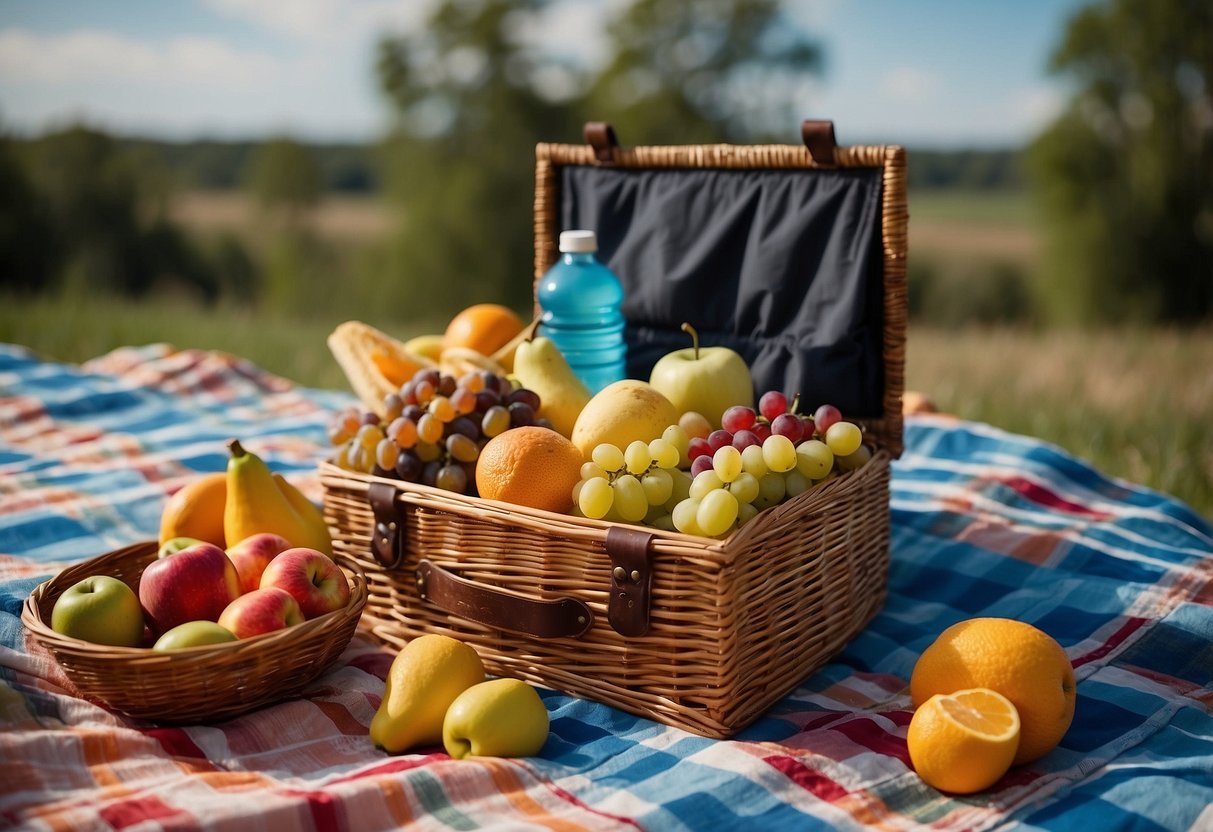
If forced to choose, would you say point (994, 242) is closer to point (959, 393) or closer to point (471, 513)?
point (959, 393)

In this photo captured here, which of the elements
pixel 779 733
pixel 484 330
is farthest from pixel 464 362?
pixel 779 733

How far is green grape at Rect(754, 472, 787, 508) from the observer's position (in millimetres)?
1584

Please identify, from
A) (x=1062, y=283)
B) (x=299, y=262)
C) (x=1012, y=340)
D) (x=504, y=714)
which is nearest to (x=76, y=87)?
(x=299, y=262)

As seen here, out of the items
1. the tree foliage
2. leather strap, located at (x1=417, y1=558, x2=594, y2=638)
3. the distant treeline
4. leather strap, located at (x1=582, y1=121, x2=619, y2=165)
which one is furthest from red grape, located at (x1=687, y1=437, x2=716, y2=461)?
the distant treeline

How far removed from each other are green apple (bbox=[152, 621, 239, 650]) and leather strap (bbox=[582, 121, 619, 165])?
1372mm

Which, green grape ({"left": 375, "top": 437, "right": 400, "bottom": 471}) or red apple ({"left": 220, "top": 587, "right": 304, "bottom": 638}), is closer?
red apple ({"left": 220, "top": 587, "right": 304, "bottom": 638})

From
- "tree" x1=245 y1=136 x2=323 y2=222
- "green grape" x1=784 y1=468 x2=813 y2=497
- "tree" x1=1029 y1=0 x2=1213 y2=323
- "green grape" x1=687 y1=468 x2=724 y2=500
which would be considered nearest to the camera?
"green grape" x1=687 y1=468 x2=724 y2=500

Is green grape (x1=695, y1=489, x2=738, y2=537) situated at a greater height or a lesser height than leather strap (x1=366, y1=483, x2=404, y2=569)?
greater

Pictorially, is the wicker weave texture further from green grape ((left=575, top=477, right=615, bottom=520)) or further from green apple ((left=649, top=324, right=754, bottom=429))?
green apple ((left=649, top=324, right=754, bottom=429))

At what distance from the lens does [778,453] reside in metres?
1.56

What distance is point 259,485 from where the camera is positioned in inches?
70.9

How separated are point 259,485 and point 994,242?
19922 mm

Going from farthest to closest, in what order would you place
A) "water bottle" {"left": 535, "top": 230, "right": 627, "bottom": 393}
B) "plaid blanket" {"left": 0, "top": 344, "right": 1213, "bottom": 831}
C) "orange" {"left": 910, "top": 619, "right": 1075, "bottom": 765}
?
"water bottle" {"left": 535, "top": 230, "right": 627, "bottom": 393}
"orange" {"left": 910, "top": 619, "right": 1075, "bottom": 765}
"plaid blanket" {"left": 0, "top": 344, "right": 1213, "bottom": 831}

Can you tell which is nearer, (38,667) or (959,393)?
(38,667)
